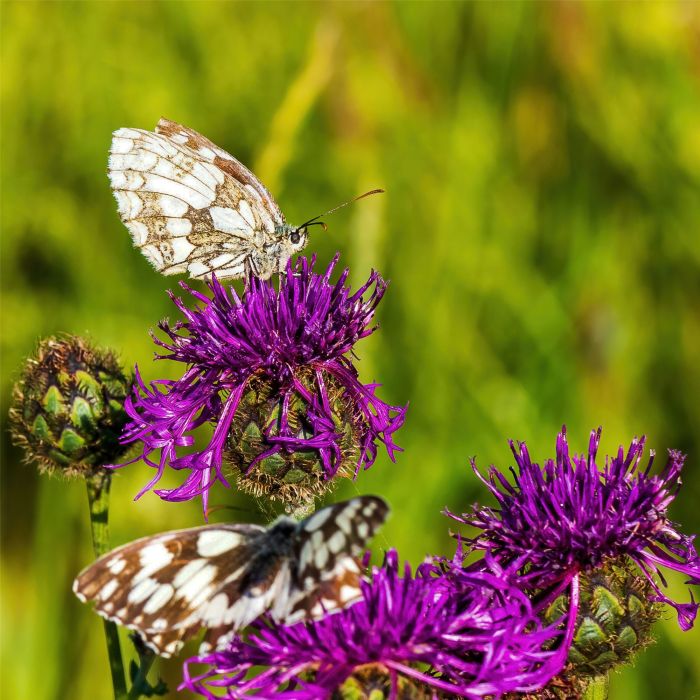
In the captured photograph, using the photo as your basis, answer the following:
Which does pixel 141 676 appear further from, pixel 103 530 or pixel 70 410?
pixel 70 410

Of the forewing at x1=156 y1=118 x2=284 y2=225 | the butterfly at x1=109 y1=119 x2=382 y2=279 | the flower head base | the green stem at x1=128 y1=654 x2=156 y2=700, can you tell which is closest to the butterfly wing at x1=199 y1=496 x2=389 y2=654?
the green stem at x1=128 y1=654 x2=156 y2=700

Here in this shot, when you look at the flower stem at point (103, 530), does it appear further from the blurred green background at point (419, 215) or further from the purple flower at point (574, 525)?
the blurred green background at point (419, 215)

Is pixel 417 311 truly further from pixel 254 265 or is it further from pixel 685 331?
pixel 254 265

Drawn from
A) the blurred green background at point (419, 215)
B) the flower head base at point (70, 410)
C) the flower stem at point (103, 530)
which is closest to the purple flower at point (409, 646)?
the flower stem at point (103, 530)

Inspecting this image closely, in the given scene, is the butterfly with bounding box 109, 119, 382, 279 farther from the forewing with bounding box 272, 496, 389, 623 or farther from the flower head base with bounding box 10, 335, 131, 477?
the forewing with bounding box 272, 496, 389, 623

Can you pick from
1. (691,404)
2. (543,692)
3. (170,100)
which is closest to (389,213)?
(170,100)
